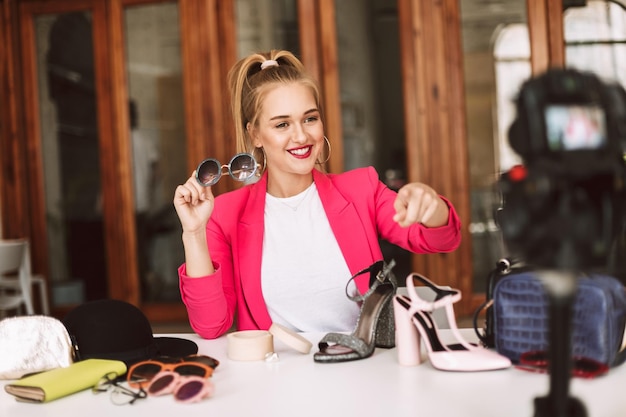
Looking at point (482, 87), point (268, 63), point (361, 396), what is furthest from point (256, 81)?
point (482, 87)

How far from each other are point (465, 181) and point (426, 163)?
0.31 meters

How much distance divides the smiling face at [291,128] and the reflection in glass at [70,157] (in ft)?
12.2

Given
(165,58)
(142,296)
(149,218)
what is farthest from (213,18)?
(142,296)

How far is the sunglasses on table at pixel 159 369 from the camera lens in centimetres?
111

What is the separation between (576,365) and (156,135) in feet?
14.9

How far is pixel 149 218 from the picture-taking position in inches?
205

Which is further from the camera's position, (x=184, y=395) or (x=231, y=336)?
(x=231, y=336)

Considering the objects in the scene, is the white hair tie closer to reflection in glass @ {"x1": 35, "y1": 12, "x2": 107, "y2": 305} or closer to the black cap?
the black cap

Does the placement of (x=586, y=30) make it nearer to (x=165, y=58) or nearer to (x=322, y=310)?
(x=165, y=58)

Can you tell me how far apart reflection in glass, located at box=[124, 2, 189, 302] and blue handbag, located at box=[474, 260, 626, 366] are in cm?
423

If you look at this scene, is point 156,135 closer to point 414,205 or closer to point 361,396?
point 414,205

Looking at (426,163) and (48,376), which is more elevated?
(426,163)

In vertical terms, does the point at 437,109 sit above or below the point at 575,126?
above

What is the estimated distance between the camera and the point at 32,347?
1237 mm
